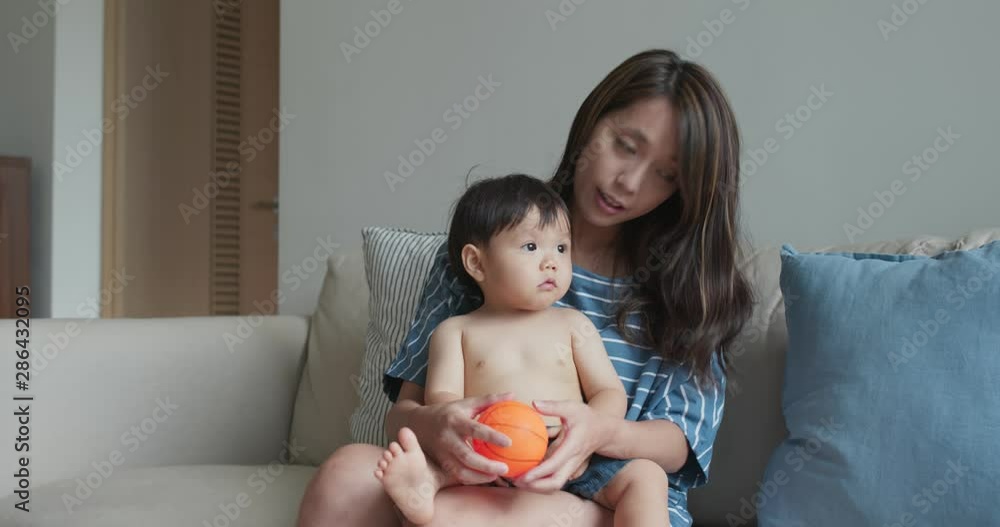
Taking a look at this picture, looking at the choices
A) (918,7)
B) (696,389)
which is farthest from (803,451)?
(918,7)

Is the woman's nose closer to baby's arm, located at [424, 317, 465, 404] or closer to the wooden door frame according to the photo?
baby's arm, located at [424, 317, 465, 404]

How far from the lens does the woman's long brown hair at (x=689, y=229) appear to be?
4.72 feet

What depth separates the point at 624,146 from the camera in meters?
1.47

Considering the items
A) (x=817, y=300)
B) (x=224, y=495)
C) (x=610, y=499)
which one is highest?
(x=817, y=300)

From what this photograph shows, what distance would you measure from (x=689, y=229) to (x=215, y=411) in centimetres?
106

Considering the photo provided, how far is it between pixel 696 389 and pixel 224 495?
796 millimetres

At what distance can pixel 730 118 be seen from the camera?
1.49m

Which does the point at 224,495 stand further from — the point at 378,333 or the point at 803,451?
the point at 803,451

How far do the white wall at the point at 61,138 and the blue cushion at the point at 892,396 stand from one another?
325 cm
